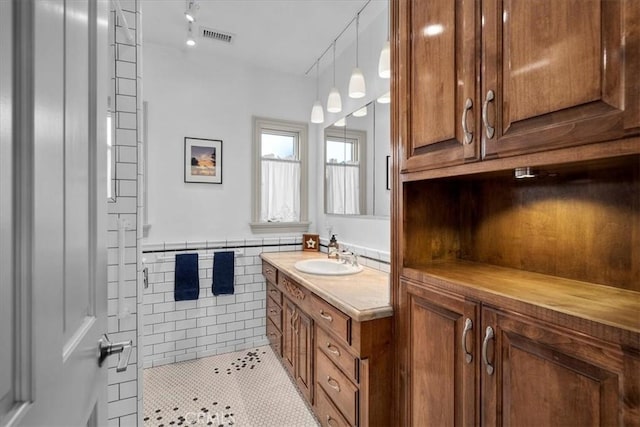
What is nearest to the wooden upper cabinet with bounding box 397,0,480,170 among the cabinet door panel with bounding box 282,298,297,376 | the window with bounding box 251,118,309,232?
the cabinet door panel with bounding box 282,298,297,376

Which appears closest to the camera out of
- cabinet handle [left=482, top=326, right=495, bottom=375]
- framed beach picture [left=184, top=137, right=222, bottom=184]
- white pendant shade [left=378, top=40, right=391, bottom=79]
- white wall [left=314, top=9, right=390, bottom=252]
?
cabinet handle [left=482, top=326, right=495, bottom=375]

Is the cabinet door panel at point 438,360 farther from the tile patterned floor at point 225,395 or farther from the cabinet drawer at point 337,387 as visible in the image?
the tile patterned floor at point 225,395

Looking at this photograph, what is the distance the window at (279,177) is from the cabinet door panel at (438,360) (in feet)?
6.63

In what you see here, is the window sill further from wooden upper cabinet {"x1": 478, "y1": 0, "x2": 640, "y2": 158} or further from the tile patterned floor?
wooden upper cabinet {"x1": 478, "y1": 0, "x2": 640, "y2": 158}

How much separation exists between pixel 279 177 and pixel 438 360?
7.79 ft

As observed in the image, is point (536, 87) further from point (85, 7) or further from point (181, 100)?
point (181, 100)

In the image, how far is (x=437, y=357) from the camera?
117 centimetres

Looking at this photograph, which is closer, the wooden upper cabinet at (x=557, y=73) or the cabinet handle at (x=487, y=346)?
the wooden upper cabinet at (x=557, y=73)

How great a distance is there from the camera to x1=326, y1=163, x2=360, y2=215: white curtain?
8.53 feet

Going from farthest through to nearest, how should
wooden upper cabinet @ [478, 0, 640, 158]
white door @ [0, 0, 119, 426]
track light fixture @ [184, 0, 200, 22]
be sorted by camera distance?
track light fixture @ [184, 0, 200, 22]
wooden upper cabinet @ [478, 0, 640, 158]
white door @ [0, 0, 119, 426]

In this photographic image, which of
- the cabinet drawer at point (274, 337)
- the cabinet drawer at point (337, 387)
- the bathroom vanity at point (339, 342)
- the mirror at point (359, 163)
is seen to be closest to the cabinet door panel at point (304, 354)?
the bathroom vanity at point (339, 342)

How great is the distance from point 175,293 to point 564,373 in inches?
107

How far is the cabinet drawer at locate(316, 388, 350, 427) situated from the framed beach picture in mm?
2043

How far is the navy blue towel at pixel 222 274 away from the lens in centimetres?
286
